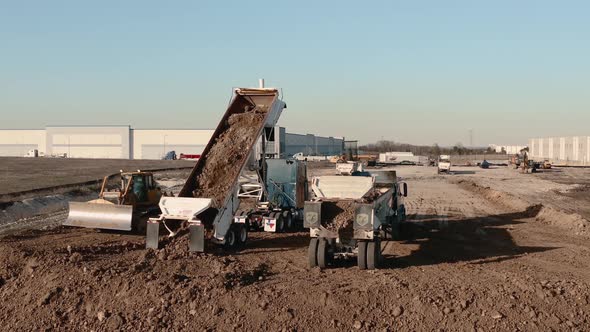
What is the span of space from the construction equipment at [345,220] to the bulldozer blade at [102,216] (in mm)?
5881

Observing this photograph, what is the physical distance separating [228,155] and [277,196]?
13.0 ft

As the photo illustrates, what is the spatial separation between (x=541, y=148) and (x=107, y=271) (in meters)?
119

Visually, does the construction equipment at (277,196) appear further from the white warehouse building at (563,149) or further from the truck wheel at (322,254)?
the white warehouse building at (563,149)

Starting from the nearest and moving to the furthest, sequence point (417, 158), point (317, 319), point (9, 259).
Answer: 1. point (317, 319)
2. point (9, 259)
3. point (417, 158)

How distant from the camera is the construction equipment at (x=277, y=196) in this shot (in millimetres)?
18578

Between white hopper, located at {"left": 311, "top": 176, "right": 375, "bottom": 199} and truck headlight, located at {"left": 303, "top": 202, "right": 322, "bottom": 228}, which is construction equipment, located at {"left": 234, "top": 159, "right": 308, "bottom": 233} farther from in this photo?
truck headlight, located at {"left": 303, "top": 202, "right": 322, "bottom": 228}

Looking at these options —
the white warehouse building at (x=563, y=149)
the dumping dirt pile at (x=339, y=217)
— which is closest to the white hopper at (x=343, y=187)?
the dumping dirt pile at (x=339, y=217)

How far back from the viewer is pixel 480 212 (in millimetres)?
26047

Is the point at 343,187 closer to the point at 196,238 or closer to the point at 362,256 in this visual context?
the point at 362,256

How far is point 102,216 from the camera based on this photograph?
54.6 ft

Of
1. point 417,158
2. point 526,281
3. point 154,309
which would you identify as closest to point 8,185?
Result: point 154,309

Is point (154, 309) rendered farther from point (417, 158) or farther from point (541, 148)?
point (541, 148)

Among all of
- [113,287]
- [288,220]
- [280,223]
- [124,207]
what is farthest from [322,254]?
[124,207]

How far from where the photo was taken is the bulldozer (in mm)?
16464
